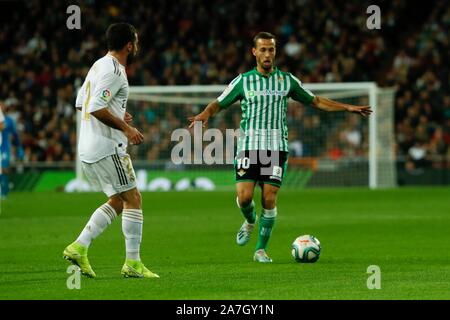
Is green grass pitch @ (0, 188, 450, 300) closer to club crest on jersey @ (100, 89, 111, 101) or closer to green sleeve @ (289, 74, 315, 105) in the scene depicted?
club crest on jersey @ (100, 89, 111, 101)

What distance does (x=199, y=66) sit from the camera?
105 feet

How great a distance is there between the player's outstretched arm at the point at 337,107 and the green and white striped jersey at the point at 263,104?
26 cm

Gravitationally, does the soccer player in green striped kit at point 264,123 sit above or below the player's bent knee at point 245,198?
above

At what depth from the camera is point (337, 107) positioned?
1115cm

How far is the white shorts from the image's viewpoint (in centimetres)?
921

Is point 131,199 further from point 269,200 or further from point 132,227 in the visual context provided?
point 269,200

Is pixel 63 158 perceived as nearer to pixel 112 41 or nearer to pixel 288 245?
pixel 288 245

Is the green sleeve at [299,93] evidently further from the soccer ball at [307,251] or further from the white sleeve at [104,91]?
the white sleeve at [104,91]

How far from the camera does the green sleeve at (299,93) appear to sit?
11.2 meters

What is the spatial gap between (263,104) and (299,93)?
442 millimetres

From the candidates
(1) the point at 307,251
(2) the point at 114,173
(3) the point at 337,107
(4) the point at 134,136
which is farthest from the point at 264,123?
(4) the point at 134,136

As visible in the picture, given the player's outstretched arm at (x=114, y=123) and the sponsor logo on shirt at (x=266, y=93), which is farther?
the sponsor logo on shirt at (x=266, y=93)

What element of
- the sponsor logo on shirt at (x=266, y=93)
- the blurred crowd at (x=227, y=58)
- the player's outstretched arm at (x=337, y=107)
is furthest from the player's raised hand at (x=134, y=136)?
the blurred crowd at (x=227, y=58)
